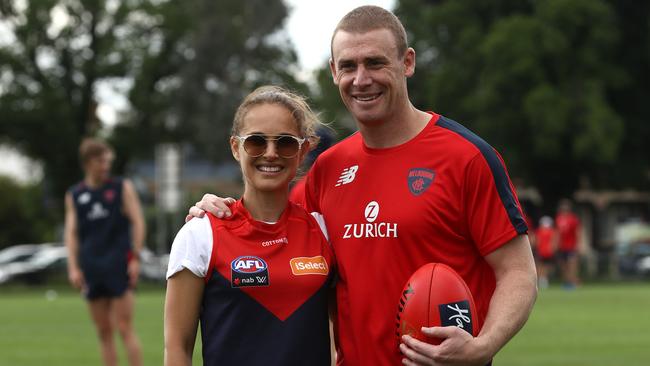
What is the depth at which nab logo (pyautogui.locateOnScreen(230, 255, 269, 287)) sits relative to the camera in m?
4.57

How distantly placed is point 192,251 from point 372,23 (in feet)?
3.78

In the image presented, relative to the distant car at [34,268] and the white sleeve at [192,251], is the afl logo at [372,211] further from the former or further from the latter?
the distant car at [34,268]

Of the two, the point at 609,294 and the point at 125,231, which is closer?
the point at 125,231

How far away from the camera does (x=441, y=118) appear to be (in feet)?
16.1

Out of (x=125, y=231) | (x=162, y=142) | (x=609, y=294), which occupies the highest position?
(x=162, y=142)

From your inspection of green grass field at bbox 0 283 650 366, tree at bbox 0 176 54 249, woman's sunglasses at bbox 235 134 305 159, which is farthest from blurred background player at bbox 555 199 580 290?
tree at bbox 0 176 54 249

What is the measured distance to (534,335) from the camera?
16062 millimetres

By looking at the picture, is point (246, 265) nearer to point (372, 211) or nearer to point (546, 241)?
point (372, 211)

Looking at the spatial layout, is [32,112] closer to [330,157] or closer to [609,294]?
[609,294]

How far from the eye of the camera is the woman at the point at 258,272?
4.58m

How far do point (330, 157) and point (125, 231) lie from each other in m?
6.92

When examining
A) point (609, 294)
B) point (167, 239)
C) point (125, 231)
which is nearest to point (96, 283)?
point (125, 231)

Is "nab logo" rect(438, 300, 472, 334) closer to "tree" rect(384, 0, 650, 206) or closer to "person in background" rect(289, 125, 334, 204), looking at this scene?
"person in background" rect(289, 125, 334, 204)

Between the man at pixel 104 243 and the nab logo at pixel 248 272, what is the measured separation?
22.2ft
